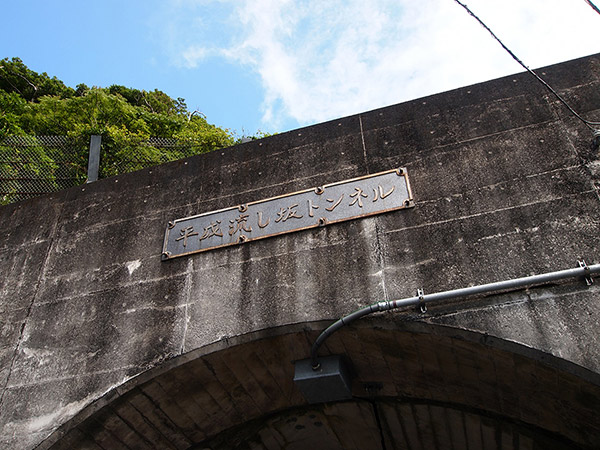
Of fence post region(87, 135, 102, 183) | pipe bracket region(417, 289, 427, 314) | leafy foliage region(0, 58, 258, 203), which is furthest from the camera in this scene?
leafy foliage region(0, 58, 258, 203)

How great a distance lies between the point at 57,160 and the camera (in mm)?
8094

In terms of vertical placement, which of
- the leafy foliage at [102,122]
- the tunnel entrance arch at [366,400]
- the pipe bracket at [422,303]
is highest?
the leafy foliage at [102,122]

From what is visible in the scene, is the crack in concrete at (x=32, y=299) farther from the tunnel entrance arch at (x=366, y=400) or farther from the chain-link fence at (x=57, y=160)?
the chain-link fence at (x=57, y=160)

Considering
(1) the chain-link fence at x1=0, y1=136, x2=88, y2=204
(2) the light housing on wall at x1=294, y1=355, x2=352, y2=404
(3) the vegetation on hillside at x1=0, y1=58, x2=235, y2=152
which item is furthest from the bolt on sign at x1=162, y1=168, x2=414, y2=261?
(3) the vegetation on hillside at x1=0, y1=58, x2=235, y2=152

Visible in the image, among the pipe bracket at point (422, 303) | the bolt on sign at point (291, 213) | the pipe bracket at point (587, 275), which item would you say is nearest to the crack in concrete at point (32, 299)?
the bolt on sign at point (291, 213)

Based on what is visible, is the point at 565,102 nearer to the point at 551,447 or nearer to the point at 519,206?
the point at 519,206

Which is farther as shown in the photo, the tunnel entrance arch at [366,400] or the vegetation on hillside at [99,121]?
the vegetation on hillside at [99,121]

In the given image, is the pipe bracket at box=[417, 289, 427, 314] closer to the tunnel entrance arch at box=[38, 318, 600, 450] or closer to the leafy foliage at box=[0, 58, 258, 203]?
the tunnel entrance arch at box=[38, 318, 600, 450]

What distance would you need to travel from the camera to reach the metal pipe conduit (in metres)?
3.95

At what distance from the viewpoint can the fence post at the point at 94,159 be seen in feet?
23.8

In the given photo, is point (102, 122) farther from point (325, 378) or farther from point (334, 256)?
point (325, 378)

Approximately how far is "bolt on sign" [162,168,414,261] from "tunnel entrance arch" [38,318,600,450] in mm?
1121

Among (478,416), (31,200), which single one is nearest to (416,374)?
(478,416)

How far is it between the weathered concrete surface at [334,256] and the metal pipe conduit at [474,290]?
0.10 meters
